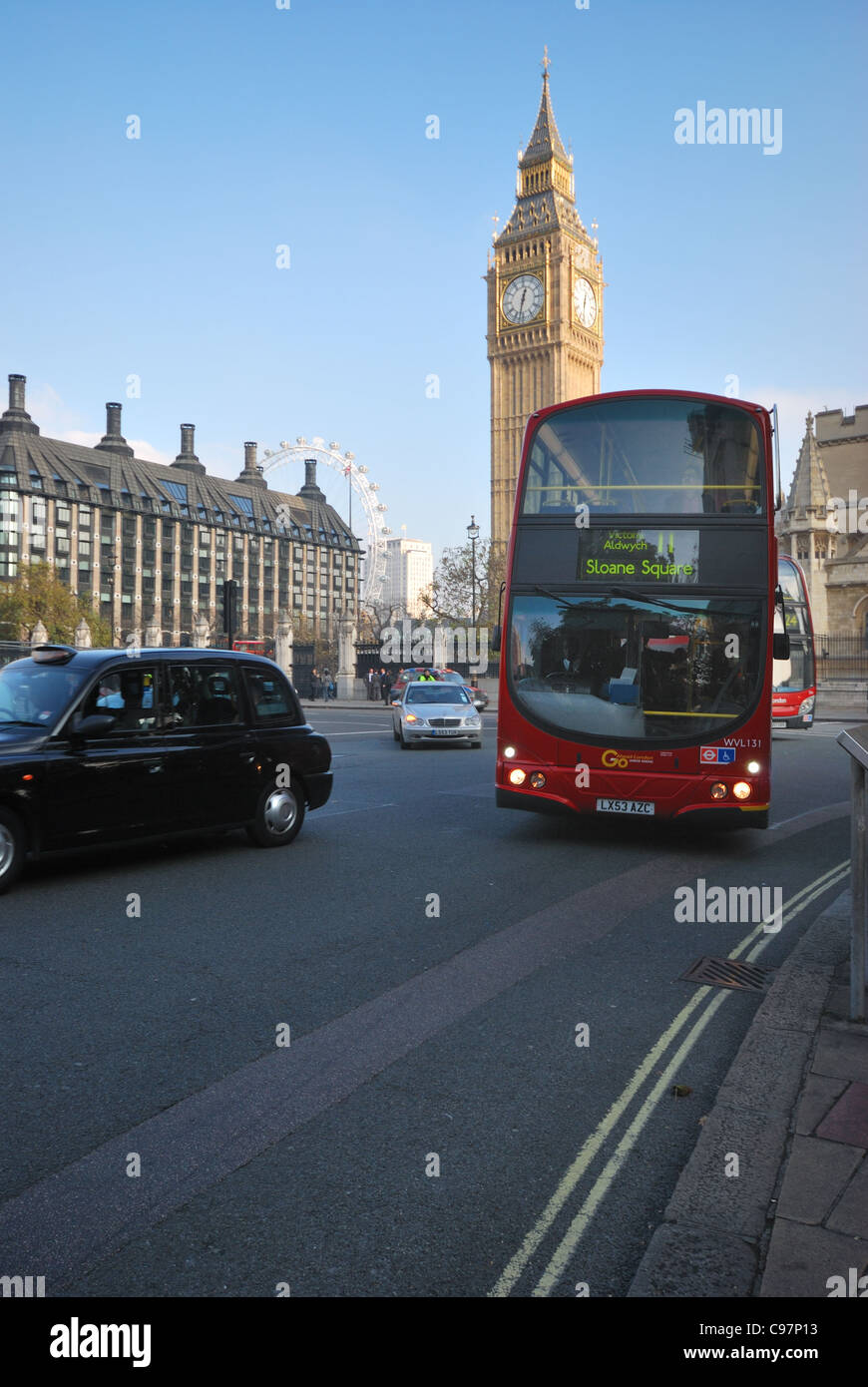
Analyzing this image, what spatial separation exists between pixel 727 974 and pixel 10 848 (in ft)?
15.3

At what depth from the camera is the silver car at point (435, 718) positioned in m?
19.4

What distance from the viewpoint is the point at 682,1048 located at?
417 centimetres

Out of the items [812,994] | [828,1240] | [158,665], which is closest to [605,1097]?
[828,1240]

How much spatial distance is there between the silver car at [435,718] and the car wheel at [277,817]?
10.6 m

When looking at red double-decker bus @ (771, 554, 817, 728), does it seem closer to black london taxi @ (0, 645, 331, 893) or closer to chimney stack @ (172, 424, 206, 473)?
black london taxi @ (0, 645, 331, 893)

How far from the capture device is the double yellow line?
8.43ft

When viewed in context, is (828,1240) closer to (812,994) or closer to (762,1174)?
(762,1174)

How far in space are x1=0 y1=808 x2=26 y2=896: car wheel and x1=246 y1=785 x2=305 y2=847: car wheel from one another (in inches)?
87.2

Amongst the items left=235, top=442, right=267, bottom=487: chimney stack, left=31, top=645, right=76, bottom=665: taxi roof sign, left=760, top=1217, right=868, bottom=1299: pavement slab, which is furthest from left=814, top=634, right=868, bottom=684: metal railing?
left=235, top=442, right=267, bottom=487: chimney stack

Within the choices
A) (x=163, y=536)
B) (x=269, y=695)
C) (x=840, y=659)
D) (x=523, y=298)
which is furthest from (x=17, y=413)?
(x=269, y=695)

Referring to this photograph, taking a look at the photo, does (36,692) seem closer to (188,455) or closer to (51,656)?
(51,656)

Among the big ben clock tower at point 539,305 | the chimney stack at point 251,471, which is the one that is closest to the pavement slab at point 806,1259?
the big ben clock tower at point 539,305

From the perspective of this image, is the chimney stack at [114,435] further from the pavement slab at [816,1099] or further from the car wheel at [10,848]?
the pavement slab at [816,1099]
